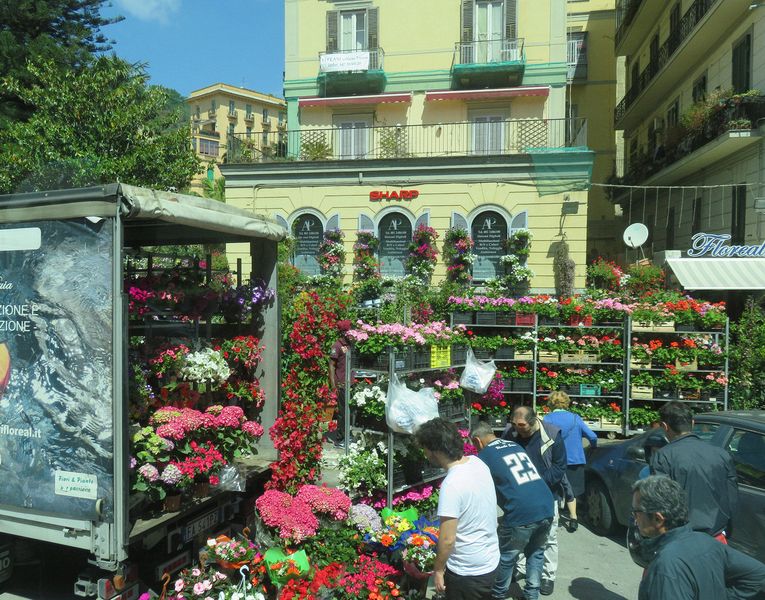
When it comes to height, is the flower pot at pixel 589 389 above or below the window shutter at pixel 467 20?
below

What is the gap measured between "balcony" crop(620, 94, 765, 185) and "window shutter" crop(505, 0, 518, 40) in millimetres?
6562

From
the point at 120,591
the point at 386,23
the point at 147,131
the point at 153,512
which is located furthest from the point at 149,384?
the point at 386,23

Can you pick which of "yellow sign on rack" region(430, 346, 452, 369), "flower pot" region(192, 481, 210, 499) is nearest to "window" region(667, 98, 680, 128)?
"yellow sign on rack" region(430, 346, 452, 369)

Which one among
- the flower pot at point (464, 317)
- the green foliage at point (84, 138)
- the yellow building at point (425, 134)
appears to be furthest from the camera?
the yellow building at point (425, 134)

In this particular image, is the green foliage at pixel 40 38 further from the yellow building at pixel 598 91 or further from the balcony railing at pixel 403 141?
the yellow building at pixel 598 91

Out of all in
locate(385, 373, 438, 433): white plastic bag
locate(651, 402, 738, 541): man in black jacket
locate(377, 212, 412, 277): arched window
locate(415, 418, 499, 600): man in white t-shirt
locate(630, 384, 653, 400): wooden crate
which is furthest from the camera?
locate(377, 212, 412, 277): arched window

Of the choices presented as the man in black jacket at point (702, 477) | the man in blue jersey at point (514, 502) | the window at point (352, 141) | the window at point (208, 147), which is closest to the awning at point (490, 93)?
the window at point (352, 141)

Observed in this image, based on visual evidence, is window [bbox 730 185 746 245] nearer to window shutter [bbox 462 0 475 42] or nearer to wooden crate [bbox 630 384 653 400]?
wooden crate [bbox 630 384 653 400]

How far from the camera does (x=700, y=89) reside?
19.8m

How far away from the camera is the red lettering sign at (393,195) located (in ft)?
62.7

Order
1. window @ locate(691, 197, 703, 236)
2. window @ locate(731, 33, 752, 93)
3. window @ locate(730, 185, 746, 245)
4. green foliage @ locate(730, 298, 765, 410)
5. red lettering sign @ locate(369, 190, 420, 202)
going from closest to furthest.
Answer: green foliage @ locate(730, 298, 765, 410)
window @ locate(731, 33, 752, 93)
window @ locate(730, 185, 746, 245)
red lettering sign @ locate(369, 190, 420, 202)
window @ locate(691, 197, 703, 236)

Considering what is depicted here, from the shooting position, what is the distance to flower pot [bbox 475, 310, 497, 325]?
35.2ft

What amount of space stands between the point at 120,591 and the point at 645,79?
2690 centimetres

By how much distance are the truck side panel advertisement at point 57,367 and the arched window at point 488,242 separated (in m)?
15.9
